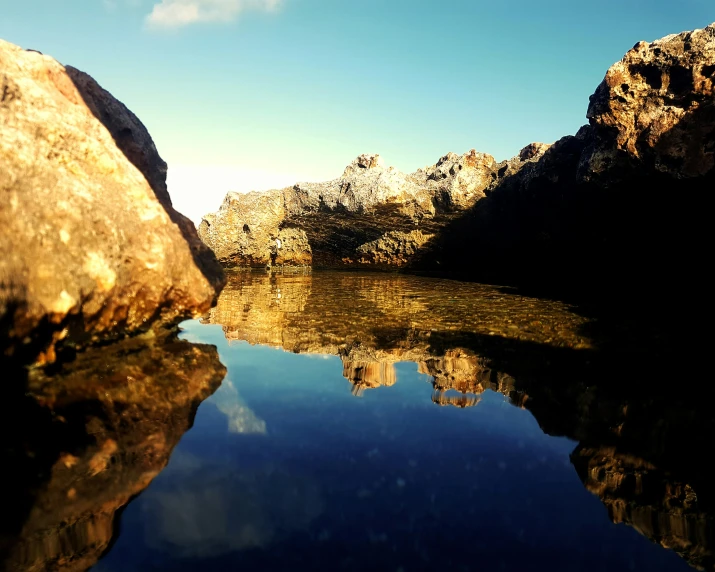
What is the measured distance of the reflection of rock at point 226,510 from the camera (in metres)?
2.62

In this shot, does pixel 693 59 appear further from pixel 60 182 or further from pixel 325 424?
pixel 60 182

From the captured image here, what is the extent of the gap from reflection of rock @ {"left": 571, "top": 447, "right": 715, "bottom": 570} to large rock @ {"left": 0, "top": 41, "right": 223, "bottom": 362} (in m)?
5.31

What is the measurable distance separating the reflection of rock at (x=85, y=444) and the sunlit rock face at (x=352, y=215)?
1563 cm

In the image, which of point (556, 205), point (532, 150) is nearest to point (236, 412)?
point (556, 205)

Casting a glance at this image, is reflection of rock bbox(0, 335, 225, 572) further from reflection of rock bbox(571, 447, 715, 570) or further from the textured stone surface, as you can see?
the textured stone surface

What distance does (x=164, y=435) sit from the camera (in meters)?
3.79

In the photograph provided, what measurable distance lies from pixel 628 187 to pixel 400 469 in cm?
1309

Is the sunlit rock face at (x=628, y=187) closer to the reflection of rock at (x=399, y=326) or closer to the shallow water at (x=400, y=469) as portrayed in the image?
the reflection of rock at (x=399, y=326)

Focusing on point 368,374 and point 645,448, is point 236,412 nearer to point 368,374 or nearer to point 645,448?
point 368,374

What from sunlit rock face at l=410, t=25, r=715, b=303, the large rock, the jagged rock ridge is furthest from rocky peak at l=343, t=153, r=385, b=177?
the large rock

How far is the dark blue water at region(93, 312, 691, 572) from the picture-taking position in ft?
8.30

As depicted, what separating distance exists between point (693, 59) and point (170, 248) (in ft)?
45.4

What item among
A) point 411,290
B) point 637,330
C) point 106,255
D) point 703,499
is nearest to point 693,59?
point 637,330

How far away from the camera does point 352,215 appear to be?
67.6ft
